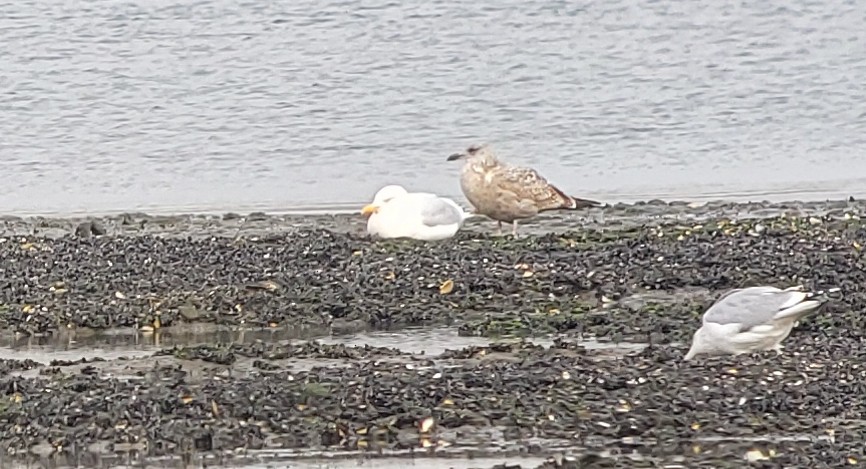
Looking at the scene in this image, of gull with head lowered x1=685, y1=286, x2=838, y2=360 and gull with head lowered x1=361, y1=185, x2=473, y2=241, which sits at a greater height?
gull with head lowered x1=685, y1=286, x2=838, y2=360

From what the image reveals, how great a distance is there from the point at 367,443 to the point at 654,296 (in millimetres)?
3878

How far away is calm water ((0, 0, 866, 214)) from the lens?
18.7 m

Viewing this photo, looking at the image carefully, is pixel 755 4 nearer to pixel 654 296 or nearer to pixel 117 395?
pixel 654 296

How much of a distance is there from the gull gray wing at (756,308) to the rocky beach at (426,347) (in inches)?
7.5

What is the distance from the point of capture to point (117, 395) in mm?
8312

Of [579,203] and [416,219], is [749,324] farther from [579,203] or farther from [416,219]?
[579,203]

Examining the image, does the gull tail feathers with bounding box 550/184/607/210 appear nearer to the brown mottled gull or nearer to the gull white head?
the brown mottled gull

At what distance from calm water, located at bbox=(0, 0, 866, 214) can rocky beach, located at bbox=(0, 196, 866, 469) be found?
3.46m

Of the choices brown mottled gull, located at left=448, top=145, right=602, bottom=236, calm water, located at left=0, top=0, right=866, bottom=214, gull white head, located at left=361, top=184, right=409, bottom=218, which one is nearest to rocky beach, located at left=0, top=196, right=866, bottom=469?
gull white head, located at left=361, top=184, right=409, bottom=218

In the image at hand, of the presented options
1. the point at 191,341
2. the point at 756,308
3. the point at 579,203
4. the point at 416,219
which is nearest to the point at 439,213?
the point at 416,219

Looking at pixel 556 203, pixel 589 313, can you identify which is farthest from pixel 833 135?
pixel 589 313

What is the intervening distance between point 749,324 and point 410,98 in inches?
566

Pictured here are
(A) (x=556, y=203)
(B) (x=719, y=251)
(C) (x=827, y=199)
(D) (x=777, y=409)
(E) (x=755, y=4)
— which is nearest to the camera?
(D) (x=777, y=409)

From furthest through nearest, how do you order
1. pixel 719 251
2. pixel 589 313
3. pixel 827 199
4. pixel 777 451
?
pixel 827 199 < pixel 719 251 < pixel 589 313 < pixel 777 451
